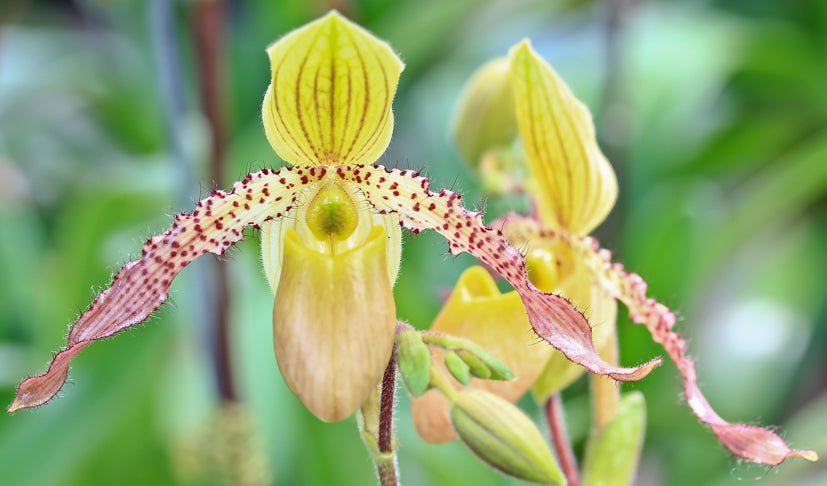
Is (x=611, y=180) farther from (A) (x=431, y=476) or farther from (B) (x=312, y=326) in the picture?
(A) (x=431, y=476)

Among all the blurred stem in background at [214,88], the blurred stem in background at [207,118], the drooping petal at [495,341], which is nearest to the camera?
the drooping petal at [495,341]

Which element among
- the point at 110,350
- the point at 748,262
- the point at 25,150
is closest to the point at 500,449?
the point at 110,350

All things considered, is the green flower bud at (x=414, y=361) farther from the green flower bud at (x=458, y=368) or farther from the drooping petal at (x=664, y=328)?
the drooping petal at (x=664, y=328)

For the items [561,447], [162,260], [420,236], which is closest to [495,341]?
[561,447]

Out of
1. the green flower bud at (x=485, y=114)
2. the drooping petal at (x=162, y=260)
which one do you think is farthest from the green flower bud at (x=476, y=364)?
the green flower bud at (x=485, y=114)

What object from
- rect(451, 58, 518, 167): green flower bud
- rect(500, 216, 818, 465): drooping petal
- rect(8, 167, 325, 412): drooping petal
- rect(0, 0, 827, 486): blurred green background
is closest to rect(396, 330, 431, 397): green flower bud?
rect(8, 167, 325, 412): drooping petal

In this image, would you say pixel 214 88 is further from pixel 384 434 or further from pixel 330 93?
pixel 384 434

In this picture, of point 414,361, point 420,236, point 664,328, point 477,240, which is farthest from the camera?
point 420,236
